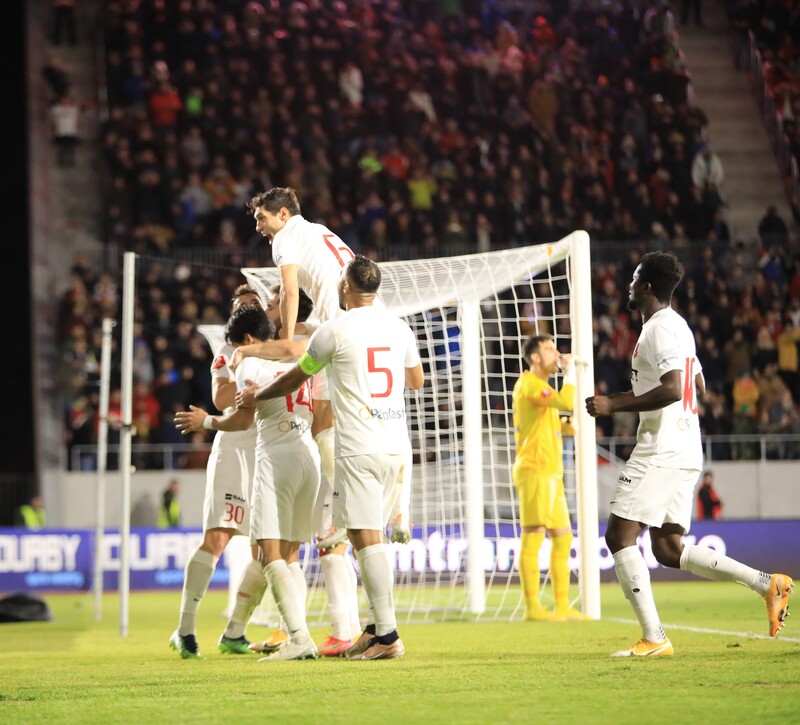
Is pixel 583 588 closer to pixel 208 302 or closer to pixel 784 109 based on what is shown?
pixel 208 302

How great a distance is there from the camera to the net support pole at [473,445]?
12.4 m

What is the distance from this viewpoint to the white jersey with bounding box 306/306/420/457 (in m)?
7.11

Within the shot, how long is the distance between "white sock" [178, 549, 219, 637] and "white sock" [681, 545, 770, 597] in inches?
118

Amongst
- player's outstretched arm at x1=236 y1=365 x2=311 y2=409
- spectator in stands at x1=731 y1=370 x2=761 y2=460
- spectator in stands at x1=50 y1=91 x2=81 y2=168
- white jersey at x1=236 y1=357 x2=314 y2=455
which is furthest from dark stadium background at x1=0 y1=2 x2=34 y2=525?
player's outstretched arm at x1=236 y1=365 x2=311 y2=409

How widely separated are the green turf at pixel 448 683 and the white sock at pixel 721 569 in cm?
38

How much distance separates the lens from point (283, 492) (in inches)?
302

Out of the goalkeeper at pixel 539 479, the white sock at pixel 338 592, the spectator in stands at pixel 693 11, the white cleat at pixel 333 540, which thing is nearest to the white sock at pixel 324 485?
the white cleat at pixel 333 540

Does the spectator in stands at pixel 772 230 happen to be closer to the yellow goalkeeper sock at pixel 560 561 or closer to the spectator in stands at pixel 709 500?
the spectator in stands at pixel 709 500

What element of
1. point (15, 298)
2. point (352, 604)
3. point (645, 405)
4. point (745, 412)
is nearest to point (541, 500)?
point (352, 604)

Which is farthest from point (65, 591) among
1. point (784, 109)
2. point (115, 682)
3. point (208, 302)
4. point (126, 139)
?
point (784, 109)

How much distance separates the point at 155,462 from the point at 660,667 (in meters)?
15.3

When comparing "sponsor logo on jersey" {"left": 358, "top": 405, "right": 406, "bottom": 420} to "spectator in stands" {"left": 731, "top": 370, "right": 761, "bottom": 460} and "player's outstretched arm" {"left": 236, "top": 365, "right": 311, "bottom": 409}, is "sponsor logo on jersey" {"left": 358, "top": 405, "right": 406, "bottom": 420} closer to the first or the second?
"player's outstretched arm" {"left": 236, "top": 365, "right": 311, "bottom": 409}

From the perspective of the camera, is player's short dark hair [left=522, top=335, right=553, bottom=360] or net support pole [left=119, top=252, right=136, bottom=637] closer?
net support pole [left=119, top=252, right=136, bottom=637]

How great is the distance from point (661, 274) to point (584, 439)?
384cm
